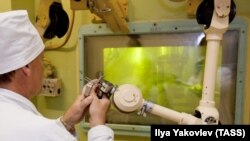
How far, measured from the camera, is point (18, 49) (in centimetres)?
73

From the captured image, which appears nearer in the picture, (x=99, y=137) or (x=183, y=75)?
(x=99, y=137)

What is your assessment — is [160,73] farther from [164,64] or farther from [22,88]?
[22,88]

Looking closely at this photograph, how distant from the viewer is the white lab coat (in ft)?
2.19

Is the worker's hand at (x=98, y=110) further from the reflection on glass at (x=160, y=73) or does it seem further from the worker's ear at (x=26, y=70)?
the reflection on glass at (x=160, y=73)

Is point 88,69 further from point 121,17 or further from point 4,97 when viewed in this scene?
point 4,97

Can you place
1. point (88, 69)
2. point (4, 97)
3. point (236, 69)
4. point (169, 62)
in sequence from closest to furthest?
point (4, 97) → point (236, 69) → point (169, 62) → point (88, 69)

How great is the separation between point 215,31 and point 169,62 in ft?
1.41

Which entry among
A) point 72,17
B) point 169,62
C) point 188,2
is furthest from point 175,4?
point 72,17

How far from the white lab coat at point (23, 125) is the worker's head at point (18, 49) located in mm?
53

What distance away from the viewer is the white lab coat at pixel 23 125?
0.67m

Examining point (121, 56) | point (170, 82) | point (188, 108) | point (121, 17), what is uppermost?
point (121, 17)

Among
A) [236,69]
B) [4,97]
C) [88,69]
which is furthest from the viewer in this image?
[88,69]

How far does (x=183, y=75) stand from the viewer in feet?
4.08

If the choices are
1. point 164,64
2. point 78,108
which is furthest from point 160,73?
point 78,108
